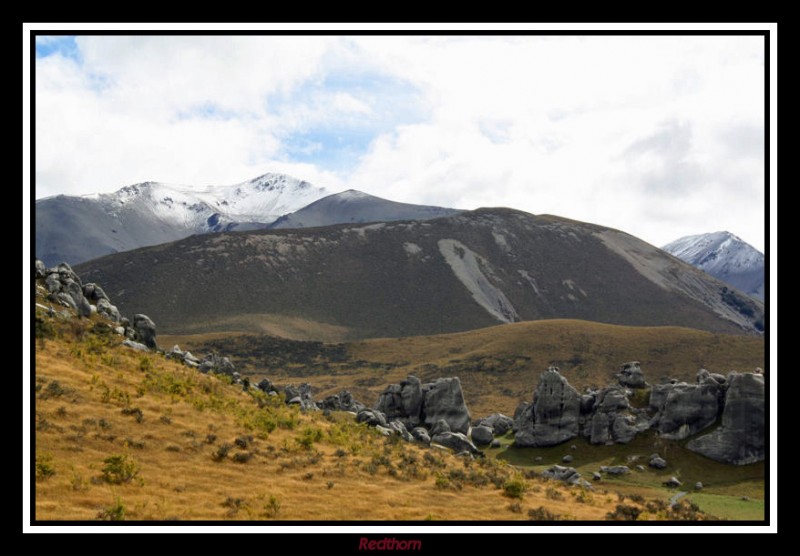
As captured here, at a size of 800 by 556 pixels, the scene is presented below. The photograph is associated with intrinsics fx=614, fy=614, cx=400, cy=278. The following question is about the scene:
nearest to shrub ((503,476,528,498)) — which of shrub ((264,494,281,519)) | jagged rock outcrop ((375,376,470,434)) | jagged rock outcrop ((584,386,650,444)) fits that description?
shrub ((264,494,281,519))

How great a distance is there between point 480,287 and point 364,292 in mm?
34760

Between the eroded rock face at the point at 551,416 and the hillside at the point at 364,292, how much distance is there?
104296 mm

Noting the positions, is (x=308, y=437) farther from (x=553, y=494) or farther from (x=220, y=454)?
(x=553, y=494)

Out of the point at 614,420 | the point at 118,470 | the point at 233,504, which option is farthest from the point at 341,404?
the point at 233,504

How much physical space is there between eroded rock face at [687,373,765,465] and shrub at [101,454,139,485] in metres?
31.7

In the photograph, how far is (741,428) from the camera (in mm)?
34875

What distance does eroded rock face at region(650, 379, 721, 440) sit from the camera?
37375 mm

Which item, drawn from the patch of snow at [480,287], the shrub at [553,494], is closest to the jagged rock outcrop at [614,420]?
the shrub at [553,494]

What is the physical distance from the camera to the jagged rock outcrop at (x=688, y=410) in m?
37.4

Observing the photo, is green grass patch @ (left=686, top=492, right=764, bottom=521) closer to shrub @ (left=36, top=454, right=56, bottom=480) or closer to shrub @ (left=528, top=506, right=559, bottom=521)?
shrub @ (left=528, top=506, right=559, bottom=521)

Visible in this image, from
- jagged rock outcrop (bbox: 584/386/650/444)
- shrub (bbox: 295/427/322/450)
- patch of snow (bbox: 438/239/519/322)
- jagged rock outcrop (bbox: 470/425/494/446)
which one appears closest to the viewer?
shrub (bbox: 295/427/322/450)

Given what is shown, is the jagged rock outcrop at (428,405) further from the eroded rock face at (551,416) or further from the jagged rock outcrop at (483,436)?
the eroded rock face at (551,416)

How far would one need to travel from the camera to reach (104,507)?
1398 cm
